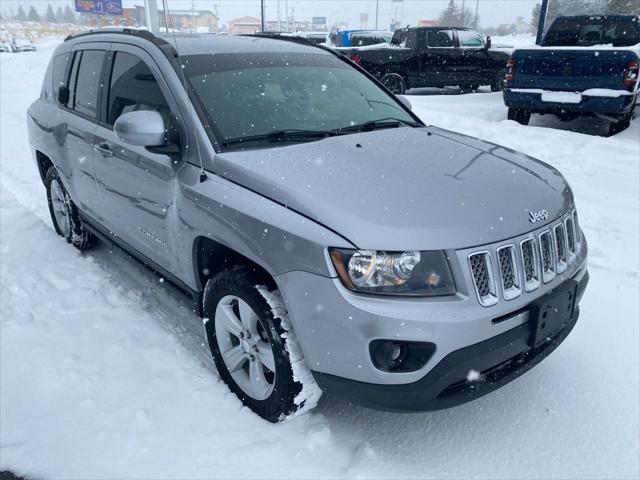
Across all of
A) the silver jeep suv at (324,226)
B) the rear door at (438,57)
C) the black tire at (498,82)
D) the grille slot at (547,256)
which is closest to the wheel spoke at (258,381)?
the silver jeep suv at (324,226)

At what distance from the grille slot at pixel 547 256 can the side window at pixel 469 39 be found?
41.3ft

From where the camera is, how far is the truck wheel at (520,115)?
897cm

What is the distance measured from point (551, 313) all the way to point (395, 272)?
76 cm

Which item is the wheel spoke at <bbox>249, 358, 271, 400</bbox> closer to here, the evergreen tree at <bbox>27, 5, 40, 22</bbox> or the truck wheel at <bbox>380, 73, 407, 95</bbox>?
the truck wheel at <bbox>380, 73, 407, 95</bbox>

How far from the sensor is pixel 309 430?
248cm

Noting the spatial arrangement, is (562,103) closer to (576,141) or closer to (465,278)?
(576,141)

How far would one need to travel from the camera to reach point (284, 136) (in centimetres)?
279

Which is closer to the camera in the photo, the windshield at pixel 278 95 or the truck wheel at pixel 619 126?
the windshield at pixel 278 95

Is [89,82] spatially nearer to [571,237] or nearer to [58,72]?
[58,72]

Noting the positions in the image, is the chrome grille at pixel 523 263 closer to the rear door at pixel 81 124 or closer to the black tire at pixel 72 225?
the rear door at pixel 81 124

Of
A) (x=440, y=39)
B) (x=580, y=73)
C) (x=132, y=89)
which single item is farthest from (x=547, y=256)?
(x=440, y=39)

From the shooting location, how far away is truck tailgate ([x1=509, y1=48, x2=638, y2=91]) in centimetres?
772

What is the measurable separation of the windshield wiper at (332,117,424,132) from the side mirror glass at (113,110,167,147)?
3.20 feet

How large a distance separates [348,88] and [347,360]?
6.76 feet
